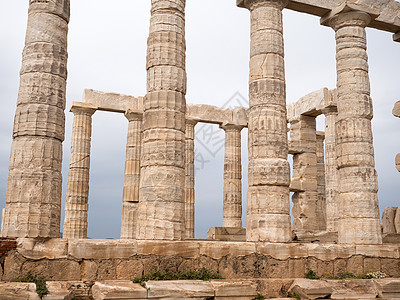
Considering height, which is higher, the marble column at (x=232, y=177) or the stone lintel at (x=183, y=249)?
the marble column at (x=232, y=177)

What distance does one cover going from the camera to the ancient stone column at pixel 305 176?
23984 millimetres

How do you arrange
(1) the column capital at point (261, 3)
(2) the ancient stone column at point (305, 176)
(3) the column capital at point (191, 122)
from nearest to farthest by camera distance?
1. (1) the column capital at point (261, 3)
2. (2) the ancient stone column at point (305, 176)
3. (3) the column capital at point (191, 122)

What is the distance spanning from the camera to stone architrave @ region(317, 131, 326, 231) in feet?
79.9

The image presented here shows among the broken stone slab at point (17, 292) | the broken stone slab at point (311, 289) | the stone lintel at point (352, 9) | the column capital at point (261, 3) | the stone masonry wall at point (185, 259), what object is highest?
the stone lintel at point (352, 9)

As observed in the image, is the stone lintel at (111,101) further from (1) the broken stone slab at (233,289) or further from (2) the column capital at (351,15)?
(1) the broken stone slab at (233,289)

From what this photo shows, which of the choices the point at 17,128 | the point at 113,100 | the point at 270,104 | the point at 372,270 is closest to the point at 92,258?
the point at 17,128

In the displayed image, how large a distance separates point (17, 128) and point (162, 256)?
488 cm

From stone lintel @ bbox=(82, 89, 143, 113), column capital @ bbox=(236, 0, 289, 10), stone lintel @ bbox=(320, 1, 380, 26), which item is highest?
stone lintel @ bbox=(320, 1, 380, 26)

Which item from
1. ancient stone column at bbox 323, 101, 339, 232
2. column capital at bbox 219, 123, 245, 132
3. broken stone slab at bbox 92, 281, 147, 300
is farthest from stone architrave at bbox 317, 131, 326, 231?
broken stone slab at bbox 92, 281, 147, 300

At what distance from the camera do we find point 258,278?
39.9 ft

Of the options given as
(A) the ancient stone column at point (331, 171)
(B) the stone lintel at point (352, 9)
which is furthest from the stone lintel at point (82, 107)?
(B) the stone lintel at point (352, 9)

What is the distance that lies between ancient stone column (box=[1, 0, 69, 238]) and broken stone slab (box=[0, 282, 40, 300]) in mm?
1710

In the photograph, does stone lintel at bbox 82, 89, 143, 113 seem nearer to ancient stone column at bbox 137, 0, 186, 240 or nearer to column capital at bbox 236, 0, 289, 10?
column capital at bbox 236, 0, 289, 10

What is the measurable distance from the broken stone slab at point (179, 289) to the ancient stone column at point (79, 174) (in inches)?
462
